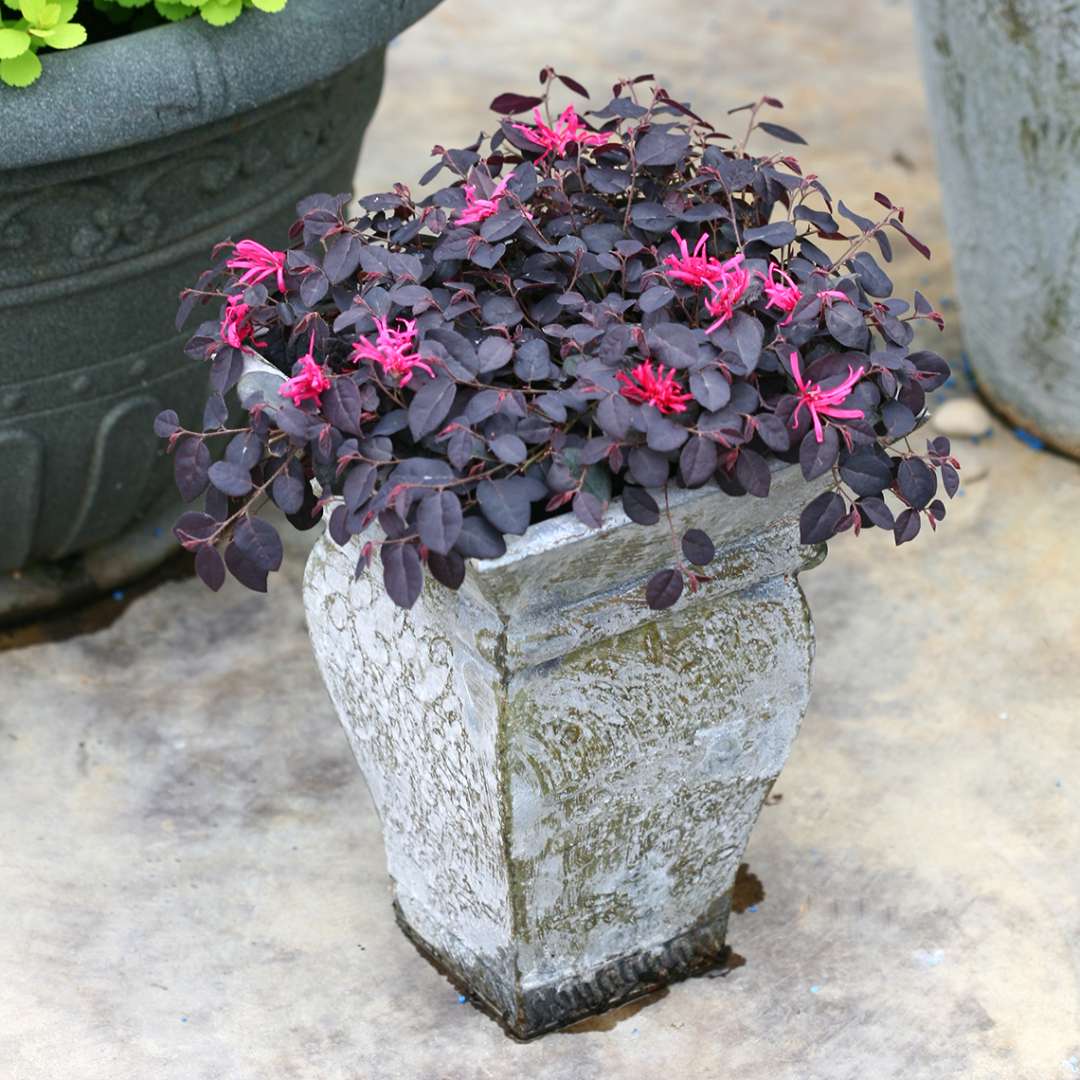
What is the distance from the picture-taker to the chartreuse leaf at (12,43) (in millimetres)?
1800

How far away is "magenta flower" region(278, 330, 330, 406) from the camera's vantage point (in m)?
1.50

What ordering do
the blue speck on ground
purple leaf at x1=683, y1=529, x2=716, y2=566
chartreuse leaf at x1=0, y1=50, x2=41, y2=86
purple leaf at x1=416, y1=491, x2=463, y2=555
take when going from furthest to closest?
the blue speck on ground
chartreuse leaf at x1=0, y1=50, x2=41, y2=86
purple leaf at x1=683, y1=529, x2=716, y2=566
purple leaf at x1=416, y1=491, x2=463, y2=555

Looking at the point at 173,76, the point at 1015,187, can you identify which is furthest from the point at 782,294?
the point at 1015,187

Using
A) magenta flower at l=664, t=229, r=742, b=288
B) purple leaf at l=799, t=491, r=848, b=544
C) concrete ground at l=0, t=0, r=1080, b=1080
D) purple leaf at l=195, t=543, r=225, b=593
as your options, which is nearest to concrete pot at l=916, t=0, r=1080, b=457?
concrete ground at l=0, t=0, r=1080, b=1080

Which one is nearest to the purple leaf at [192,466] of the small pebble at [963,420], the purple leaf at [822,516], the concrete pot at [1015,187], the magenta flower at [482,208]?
the magenta flower at [482,208]

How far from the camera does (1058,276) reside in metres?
2.66

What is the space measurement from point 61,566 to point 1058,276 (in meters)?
1.68

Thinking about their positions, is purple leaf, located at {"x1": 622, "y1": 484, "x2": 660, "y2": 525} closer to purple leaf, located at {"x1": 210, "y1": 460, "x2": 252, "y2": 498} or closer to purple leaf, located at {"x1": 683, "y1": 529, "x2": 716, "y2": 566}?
purple leaf, located at {"x1": 683, "y1": 529, "x2": 716, "y2": 566}

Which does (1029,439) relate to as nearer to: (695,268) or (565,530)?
(695,268)

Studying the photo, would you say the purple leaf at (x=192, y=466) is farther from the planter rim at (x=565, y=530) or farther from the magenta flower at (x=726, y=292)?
the magenta flower at (x=726, y=292)

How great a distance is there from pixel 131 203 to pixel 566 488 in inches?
35.0

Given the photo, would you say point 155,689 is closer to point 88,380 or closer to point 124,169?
point 88,380

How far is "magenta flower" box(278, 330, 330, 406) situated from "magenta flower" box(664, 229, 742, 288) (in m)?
0.35

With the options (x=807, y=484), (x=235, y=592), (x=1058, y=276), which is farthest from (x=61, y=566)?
(x=1058, y=276)
